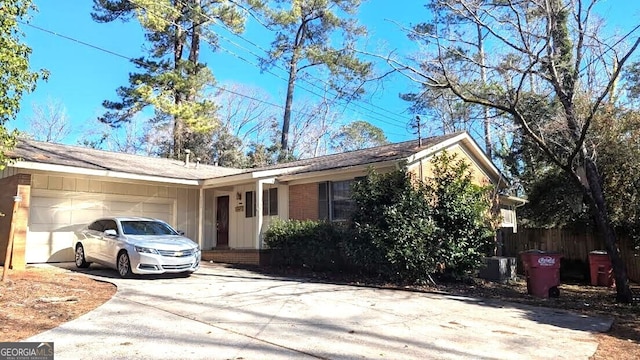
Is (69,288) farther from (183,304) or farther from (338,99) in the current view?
(338,99)

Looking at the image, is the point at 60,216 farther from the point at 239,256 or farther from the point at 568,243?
the point at 568,243

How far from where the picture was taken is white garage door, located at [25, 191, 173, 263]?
14531mm

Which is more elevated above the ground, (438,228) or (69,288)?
(438,228)

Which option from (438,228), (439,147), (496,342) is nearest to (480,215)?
(438,228)

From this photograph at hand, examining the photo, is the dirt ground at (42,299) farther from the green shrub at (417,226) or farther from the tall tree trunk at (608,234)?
the tall tree trunk at (608,234)

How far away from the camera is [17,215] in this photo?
37.1 ft

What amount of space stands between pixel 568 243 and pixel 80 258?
15634 mm

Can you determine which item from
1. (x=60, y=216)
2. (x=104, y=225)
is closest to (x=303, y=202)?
(x=104, y=225)

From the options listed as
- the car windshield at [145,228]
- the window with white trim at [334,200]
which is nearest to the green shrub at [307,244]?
the window with white trim at [334,200]

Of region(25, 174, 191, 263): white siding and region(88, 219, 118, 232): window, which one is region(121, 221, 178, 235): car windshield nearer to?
region(88, 219, 118, 232): window

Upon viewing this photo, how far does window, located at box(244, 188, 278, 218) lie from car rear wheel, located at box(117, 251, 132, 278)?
248 inches

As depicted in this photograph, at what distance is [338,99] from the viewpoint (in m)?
13.2

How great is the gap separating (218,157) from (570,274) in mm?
23692

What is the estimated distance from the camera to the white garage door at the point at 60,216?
47.7 ft
